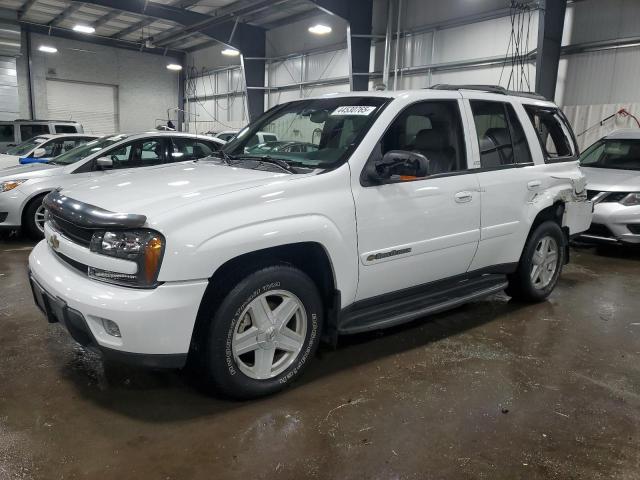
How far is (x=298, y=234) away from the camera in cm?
263

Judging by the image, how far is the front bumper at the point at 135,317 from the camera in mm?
2283

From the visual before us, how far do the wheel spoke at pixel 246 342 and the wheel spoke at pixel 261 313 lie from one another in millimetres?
42

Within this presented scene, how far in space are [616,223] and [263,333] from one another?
5.52 metres

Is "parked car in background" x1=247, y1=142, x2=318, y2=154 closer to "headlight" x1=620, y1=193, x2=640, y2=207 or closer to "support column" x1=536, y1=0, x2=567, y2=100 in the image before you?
"headlight" x1=620, y1=193, x2=640, y2=207

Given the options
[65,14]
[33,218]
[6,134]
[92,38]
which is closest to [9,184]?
[33,218]

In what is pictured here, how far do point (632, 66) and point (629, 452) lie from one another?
9.41m

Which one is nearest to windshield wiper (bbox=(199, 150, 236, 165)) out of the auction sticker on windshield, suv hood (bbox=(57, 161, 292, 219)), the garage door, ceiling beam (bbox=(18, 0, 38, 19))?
suv hood (bbox=(57, 161, 292, 219))

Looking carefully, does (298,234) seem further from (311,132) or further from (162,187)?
(311,132)

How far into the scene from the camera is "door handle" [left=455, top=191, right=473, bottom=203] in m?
3.41

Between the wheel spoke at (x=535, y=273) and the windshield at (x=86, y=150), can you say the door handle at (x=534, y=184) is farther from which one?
the windshield at (x=86, y=150)

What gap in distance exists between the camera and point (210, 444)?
238 centimetres

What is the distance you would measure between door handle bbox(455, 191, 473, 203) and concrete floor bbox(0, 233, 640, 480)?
1039 mm

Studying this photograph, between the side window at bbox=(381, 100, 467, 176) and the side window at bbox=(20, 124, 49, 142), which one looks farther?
the side window at bbox=(20, 124, 49, 142)

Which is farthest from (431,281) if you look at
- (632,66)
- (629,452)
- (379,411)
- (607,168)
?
(632,66)
